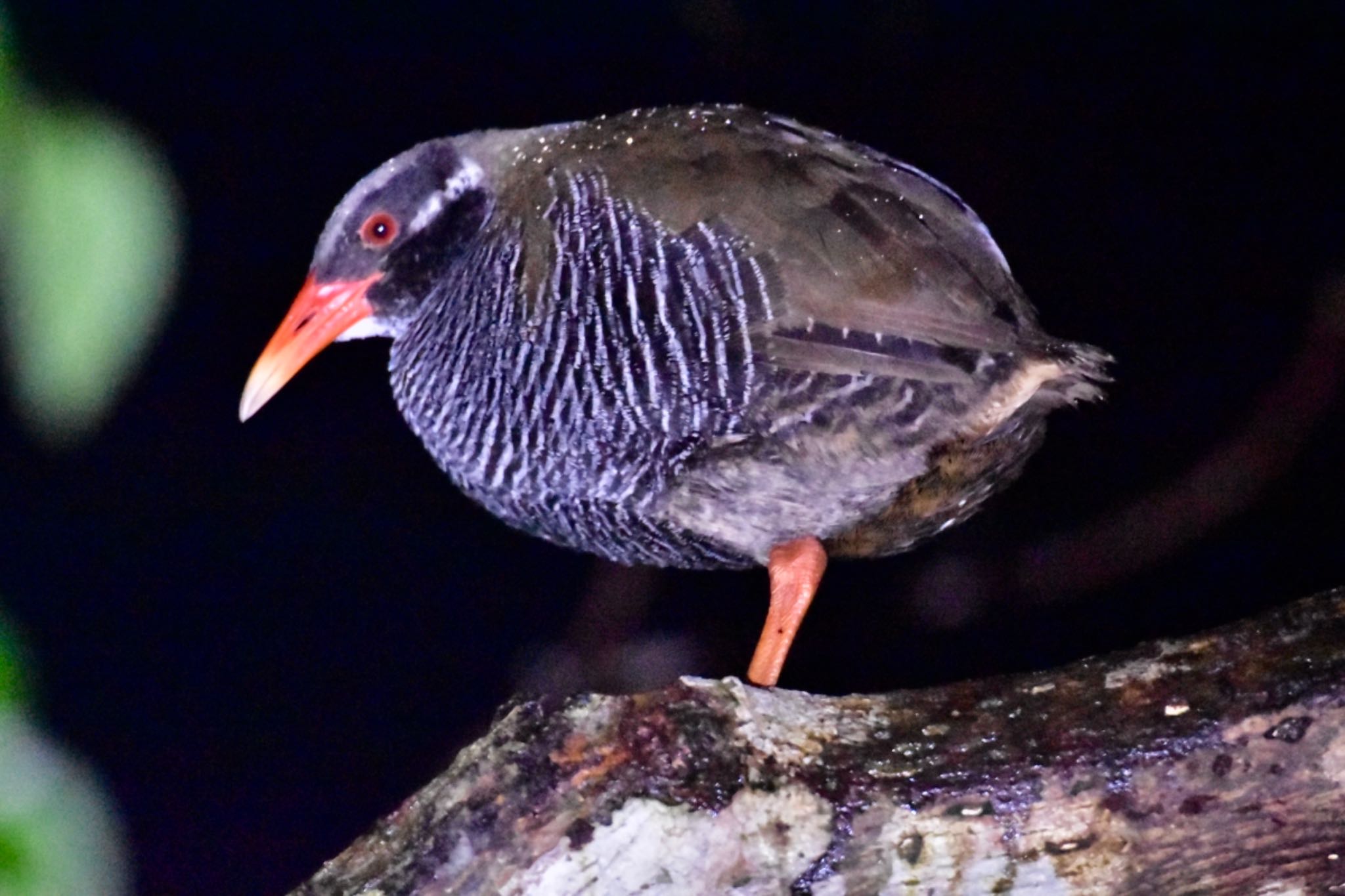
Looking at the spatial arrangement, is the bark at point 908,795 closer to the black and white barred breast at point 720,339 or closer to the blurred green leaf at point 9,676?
the black and white barred breast at point 720,339

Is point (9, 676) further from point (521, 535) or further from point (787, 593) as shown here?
point (521, 535)

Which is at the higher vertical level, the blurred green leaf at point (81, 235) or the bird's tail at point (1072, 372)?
the blurred green leaf at point (81, 235)

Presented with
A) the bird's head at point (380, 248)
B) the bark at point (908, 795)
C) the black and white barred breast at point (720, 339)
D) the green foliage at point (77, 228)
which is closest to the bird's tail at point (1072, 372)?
the black and white barred breast at point (720, 339)

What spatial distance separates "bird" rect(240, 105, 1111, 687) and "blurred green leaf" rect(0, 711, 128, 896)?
22.5 inches

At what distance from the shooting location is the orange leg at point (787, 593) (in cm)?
162

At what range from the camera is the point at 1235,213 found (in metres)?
1.84

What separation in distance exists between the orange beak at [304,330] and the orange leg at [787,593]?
2.00 feet

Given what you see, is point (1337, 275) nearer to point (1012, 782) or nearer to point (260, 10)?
point (1012, 782)

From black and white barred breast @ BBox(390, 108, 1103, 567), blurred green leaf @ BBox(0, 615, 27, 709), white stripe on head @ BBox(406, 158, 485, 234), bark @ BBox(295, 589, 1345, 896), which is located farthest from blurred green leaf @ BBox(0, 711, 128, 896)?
white stripe on head @ BBox(406, 158, 485, 234)

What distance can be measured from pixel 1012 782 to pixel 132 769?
125 cm

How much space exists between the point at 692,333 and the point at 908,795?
20.6 inches

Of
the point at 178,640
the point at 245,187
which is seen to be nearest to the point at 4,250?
the point at 245,187

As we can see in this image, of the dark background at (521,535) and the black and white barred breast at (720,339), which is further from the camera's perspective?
the dark background at (521,535)

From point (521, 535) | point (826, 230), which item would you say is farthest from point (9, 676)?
point (521, 535)
